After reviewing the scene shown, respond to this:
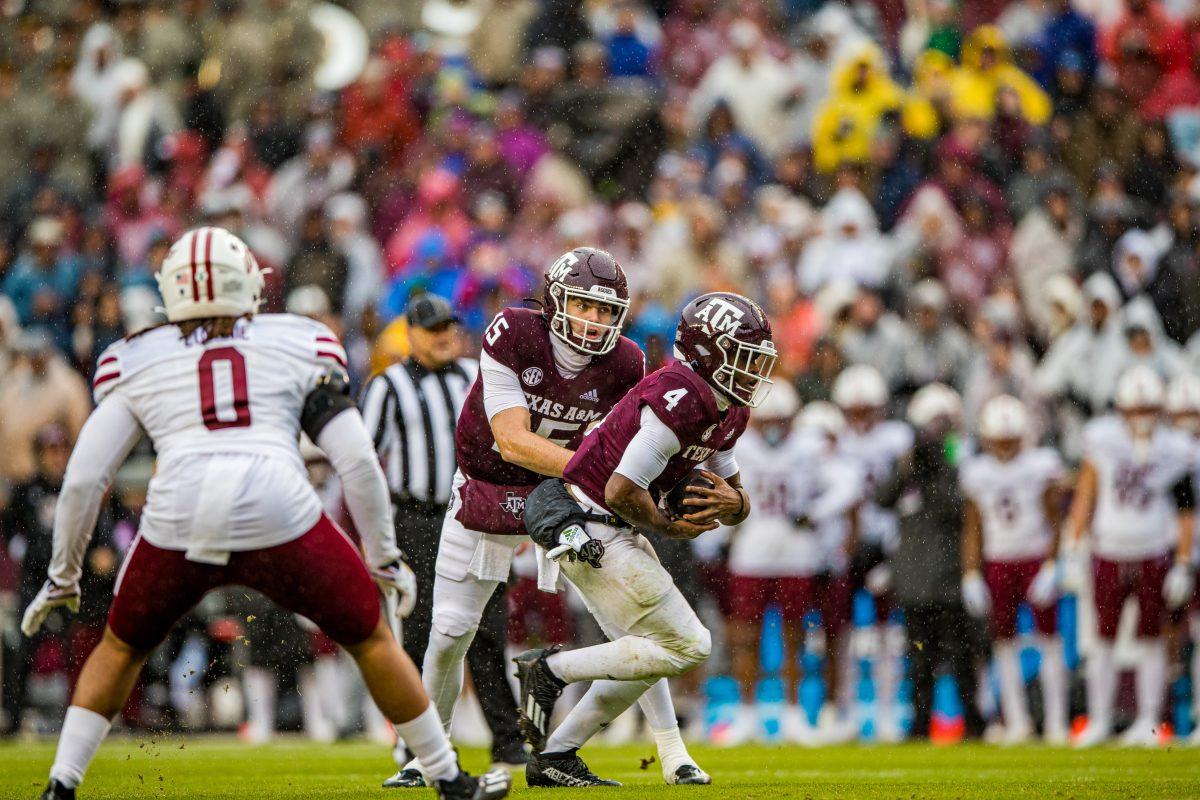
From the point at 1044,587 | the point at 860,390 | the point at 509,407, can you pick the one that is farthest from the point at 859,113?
the point at 509,407

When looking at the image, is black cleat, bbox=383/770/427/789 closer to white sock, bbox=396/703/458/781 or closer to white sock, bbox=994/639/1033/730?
white sock, bbox=396/703/458/781

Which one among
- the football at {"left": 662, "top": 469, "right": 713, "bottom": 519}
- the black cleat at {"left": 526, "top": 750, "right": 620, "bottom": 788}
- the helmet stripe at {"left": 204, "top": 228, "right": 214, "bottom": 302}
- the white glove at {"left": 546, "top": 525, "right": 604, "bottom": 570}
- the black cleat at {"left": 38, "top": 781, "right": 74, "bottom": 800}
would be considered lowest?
the black cleat at {"left": 526, "top": 750, "right": 620, "bottom": 788}

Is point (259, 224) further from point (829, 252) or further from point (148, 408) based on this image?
point (148, 408)

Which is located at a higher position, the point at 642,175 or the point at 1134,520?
the point at 642,175

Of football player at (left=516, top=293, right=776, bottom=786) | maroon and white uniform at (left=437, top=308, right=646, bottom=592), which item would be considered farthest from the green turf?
maroon and white uniform at (left=437, top=308, right=646, bottom=592)

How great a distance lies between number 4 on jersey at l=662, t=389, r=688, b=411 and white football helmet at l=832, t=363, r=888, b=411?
18.3 feet

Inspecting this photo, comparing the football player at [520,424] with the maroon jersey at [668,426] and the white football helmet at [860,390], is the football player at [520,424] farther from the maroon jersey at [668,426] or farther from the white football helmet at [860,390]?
the white football helmet at [860,390]

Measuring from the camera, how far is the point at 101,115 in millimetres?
15227

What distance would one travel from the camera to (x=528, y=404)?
22.0ft

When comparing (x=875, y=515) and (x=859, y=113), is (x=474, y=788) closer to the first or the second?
(x=875, y=515)

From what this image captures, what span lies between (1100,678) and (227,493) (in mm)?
6677

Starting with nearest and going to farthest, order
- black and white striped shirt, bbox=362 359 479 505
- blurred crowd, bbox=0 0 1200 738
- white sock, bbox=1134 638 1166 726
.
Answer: black and white striped shirt, bbox=362 359 479 505 → white sock, bbox=1134 638 1166 726 → blurred crowd, bbox=0 0 1200 738

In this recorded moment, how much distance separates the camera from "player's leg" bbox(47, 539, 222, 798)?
512cm

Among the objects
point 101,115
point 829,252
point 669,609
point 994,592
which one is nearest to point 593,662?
point 669,609
